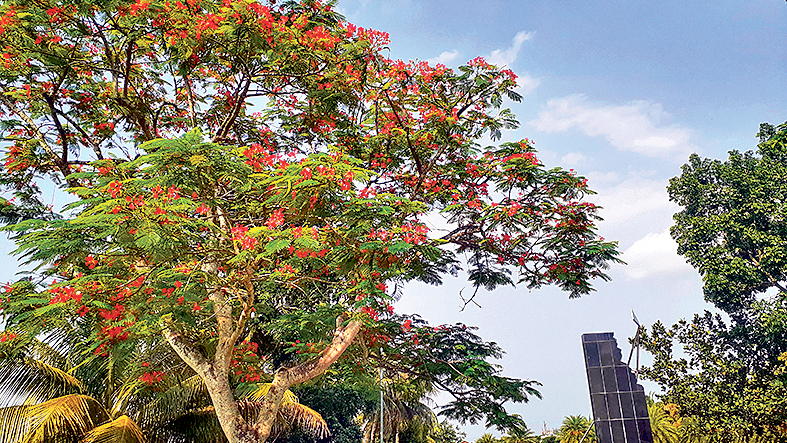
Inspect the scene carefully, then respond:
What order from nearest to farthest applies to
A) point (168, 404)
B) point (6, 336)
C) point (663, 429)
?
point (6, 336) → point (168, 404) → point (663, 429)

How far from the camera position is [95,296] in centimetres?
630

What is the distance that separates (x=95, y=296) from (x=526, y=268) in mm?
7377

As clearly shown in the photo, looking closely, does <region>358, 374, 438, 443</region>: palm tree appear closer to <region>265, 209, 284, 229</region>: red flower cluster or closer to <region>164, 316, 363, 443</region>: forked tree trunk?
<region>164, 316, 363, 443</region>: forked tree trunk

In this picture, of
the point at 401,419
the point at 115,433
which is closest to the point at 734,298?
the point at 401,419

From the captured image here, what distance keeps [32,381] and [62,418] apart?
4.54 ft

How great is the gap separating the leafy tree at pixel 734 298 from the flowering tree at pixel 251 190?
9.98 meters

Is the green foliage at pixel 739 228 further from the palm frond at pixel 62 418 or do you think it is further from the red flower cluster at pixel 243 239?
the palm frond at pixel 62 418

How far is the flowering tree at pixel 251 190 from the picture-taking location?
6.23m

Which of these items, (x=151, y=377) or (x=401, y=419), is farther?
(x=401, y=419)

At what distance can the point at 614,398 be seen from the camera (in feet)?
48.8

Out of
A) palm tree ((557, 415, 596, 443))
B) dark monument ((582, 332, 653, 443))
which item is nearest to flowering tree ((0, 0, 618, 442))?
dark monument ((582, 332, 653, 443))

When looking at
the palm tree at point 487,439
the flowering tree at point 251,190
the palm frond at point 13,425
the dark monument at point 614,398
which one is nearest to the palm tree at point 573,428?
the palm tree at point 487,439

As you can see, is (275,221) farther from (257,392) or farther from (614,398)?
(614,398)

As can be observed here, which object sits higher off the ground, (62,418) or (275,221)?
(275,221)
